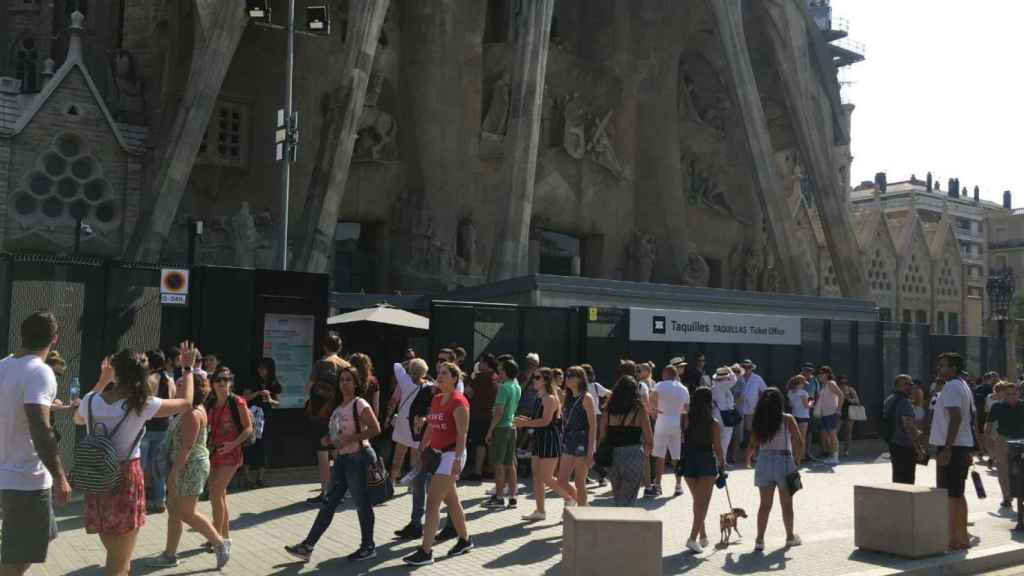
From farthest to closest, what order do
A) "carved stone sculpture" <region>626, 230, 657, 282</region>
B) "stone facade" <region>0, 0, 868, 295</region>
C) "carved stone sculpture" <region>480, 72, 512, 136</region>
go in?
1. "carved stone sculpture" <region>626, 230, 657, 282</region>
2. "carved stone sculpture" <region>480, 72, 512, 136</region>
3. "stone facade" <region>0, 0, 868, 295</region>

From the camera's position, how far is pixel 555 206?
32938 mm

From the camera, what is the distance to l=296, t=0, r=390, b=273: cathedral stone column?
2403 cm

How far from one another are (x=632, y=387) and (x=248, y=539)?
4167mm

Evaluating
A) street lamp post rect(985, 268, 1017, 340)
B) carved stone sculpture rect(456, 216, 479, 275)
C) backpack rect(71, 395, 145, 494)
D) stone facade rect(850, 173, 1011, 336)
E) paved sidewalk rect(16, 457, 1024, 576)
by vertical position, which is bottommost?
paved sidewalk rect(16, 457, 1024, 576)

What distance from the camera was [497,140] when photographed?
30484 millimetres

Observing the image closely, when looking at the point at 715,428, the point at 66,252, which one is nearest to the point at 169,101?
the point at 66,252

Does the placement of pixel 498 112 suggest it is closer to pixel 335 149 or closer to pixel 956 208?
pixel 335 149

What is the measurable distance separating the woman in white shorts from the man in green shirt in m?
0.85

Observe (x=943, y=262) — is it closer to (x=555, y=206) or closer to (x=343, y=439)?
(x=555, y=206)

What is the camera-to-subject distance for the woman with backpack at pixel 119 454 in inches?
233

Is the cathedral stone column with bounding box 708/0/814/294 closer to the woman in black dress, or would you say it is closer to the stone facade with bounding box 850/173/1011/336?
the woman in black dress

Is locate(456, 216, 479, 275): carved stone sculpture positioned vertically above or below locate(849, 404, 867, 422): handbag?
above

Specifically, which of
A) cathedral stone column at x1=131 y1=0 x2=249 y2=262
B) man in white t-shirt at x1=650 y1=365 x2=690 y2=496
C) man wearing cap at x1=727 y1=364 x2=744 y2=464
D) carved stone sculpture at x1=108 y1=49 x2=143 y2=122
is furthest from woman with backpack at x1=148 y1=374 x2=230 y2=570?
carved stone sculpture at x1=108 y1=49 x2=143 y2=122

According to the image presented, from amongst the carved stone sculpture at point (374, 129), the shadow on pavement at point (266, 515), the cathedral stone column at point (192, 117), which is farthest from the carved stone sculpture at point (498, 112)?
the shadow on pavement at point (266, 515)
